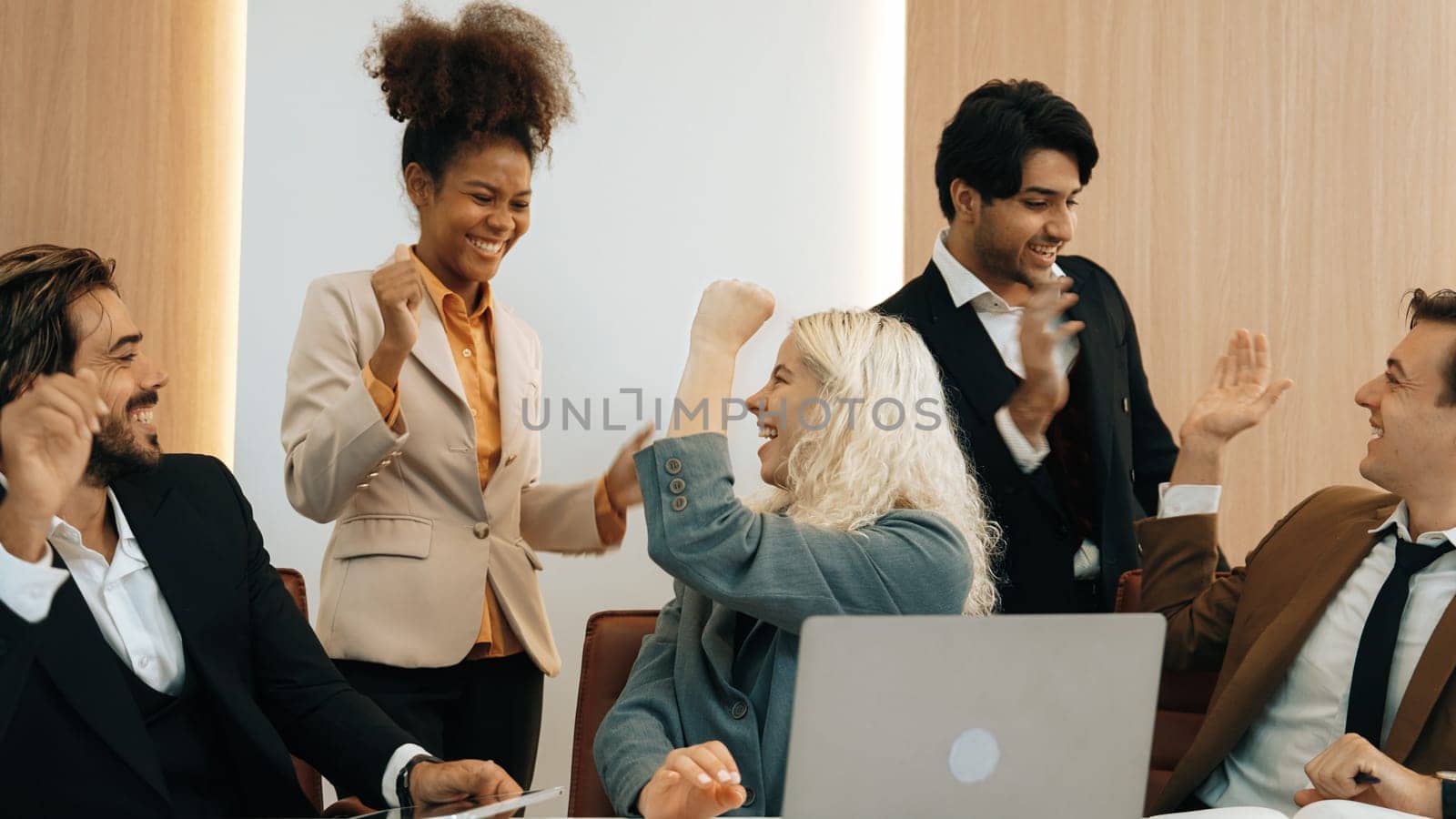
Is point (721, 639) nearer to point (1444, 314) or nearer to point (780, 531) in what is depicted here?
point (780, 531)

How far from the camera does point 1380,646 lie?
2.08 metres

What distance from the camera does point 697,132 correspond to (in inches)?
136

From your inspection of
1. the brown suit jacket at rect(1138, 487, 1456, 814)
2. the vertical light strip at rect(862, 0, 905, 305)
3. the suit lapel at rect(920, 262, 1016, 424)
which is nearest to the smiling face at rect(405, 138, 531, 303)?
the suit lapel at rect(920, 262, 1016, 424)

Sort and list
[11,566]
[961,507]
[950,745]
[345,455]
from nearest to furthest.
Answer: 1. [950,745]
2. [11,566]
3. [961,507]
4. [345,455]

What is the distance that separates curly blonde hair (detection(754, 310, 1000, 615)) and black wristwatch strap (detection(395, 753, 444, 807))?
24.4 inches

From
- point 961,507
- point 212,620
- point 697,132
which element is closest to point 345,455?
point 212,620

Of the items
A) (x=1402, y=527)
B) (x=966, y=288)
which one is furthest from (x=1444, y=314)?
(x=966, y=288)

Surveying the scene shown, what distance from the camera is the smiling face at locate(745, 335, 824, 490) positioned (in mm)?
2043

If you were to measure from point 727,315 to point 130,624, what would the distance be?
925mm

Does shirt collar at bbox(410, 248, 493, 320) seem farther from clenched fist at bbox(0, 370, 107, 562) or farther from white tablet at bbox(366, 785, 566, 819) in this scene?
white tablet at bbox(366, 785, 566, 819)

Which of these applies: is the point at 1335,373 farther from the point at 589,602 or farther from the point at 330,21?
the point at 330,21

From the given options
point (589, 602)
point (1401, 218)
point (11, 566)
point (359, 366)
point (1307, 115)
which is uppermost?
point (1307, 115)

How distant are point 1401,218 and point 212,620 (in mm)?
2906

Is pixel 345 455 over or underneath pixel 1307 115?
underneath
